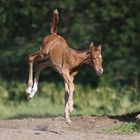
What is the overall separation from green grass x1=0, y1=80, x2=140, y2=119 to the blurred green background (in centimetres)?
3

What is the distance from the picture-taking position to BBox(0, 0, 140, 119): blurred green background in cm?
2048

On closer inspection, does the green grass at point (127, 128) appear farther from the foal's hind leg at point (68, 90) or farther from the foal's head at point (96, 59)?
the foal's head at point (96, 59)

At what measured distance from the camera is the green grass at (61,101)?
1734 centimetres

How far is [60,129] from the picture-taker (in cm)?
1113

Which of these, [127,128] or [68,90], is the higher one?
[68,90]

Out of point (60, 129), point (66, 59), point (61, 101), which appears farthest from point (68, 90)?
point (61, 101)

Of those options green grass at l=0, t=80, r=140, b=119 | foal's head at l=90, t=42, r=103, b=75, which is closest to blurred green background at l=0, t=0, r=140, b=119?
green grass at l=0, t=80, r=140, b=119

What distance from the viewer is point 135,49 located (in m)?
22.4

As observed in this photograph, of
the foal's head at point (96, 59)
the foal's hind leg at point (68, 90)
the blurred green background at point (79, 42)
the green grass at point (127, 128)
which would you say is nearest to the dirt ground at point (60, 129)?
the green grass at point (127, 128)

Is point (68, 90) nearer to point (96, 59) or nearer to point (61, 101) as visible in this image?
point (96, 59)

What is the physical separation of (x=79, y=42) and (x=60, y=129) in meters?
11.9

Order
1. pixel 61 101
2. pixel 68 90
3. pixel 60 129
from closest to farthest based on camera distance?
pixel 68 90, pixel 60 129, pixel 61 101

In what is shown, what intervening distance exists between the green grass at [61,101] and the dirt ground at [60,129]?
3.62 metres

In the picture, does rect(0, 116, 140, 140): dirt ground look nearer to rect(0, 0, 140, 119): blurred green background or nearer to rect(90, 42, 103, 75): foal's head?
rect(90, 42, 103, 75): foal's head
